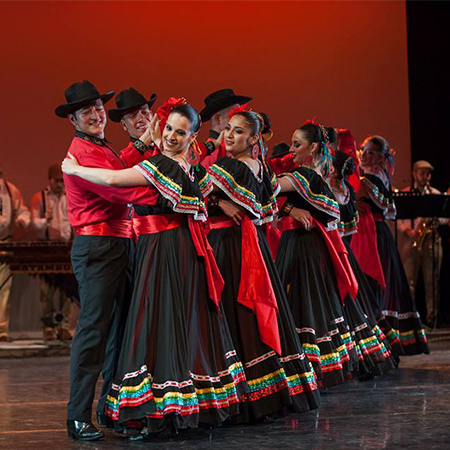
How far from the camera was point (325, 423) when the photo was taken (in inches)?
149

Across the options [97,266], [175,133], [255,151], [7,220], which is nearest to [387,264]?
[255,151]

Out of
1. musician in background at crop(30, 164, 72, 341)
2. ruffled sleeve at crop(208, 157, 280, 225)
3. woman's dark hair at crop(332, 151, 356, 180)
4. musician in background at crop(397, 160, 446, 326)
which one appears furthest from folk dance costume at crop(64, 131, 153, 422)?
musician in background at crop(397, 160, 446, 326)

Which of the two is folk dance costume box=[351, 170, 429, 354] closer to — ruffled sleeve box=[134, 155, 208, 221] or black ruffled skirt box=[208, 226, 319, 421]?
black ruffled skirt box=[208, 226, 319, 421]

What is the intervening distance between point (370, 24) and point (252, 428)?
21.8 feet

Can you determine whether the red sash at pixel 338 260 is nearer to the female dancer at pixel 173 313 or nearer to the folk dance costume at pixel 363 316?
the folk dance costume at pixel 363 316

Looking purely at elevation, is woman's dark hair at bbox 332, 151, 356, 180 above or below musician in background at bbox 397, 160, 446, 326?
above

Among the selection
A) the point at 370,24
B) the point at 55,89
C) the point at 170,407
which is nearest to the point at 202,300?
the point at 170,407

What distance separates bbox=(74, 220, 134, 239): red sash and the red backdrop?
5.41 meters

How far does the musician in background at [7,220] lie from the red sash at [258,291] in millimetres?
4071

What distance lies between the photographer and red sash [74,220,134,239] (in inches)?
140

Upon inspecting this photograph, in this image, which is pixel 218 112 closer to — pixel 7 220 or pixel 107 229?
pixel 107 229

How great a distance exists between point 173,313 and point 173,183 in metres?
0.52

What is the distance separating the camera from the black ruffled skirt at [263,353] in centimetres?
371

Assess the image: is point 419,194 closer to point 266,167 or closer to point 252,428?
point 266,167
